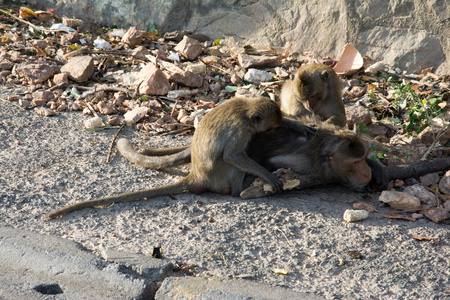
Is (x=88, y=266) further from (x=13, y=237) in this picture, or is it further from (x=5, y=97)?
(x=5, y=97)

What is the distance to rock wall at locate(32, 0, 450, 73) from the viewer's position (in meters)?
5.79

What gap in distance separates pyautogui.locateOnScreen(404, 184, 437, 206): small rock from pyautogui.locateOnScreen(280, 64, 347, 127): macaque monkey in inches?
39.3

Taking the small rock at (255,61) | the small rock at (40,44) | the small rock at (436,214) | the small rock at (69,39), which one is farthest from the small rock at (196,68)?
the small rock at (436,214)

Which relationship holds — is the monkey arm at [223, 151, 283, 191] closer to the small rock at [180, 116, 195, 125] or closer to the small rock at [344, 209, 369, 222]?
the small rock at [344, 209, 369, 222]

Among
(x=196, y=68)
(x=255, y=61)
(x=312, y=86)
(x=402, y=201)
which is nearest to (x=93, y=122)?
(x=196, y=68)

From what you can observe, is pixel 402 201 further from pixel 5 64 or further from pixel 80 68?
pixel 5 64

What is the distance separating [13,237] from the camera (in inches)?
138

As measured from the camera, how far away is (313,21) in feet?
20.6

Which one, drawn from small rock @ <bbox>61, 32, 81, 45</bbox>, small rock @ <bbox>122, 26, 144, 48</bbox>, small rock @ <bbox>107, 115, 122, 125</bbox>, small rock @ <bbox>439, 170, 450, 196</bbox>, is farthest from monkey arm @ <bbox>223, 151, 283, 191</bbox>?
small rock @ <bbox>61, 32, 81, 45</bbox>

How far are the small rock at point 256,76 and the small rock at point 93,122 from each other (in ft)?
6.42

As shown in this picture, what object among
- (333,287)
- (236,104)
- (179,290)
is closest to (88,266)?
(179,290)

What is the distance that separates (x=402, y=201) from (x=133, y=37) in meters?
4.41

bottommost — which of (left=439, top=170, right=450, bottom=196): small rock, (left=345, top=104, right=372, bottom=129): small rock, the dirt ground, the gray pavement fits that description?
the gray pavement

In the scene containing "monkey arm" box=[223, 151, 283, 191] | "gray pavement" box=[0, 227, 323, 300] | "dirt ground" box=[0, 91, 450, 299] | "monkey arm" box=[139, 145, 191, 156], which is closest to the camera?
"gray pavement" box=[0, 227, 323, 300]
